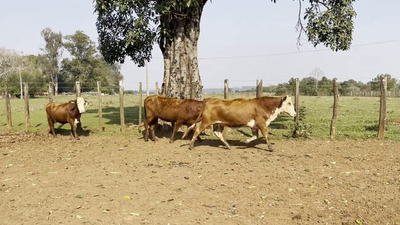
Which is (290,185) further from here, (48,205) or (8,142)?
(8,142)

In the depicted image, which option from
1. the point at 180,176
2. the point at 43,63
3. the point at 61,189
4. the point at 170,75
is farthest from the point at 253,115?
the point at 43,63

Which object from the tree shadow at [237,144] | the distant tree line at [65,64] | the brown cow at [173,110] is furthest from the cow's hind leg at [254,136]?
the distant tree line at [65,64]

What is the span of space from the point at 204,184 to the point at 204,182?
12 cm

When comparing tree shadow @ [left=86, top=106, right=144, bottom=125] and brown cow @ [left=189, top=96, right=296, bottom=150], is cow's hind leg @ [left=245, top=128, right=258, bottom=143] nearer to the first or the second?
brown cow @ [left=189, top=96, right=296, bottom=150]

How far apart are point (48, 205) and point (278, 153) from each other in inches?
211

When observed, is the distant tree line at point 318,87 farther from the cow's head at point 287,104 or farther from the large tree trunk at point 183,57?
the cow's head at point 287,104

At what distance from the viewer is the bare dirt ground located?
4.78 metres

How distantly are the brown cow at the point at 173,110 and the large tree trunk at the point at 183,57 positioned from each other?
1.45m

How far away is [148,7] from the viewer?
1136cm

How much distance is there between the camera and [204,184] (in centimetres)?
620

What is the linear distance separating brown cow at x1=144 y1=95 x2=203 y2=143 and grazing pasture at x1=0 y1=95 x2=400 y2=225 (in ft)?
2.33

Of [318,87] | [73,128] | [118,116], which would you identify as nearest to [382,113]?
[73,128]

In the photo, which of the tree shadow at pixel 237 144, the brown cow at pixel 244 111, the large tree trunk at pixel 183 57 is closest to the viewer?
the brown cow at pixel 244 111

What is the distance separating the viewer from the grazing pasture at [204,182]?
15.7ft
